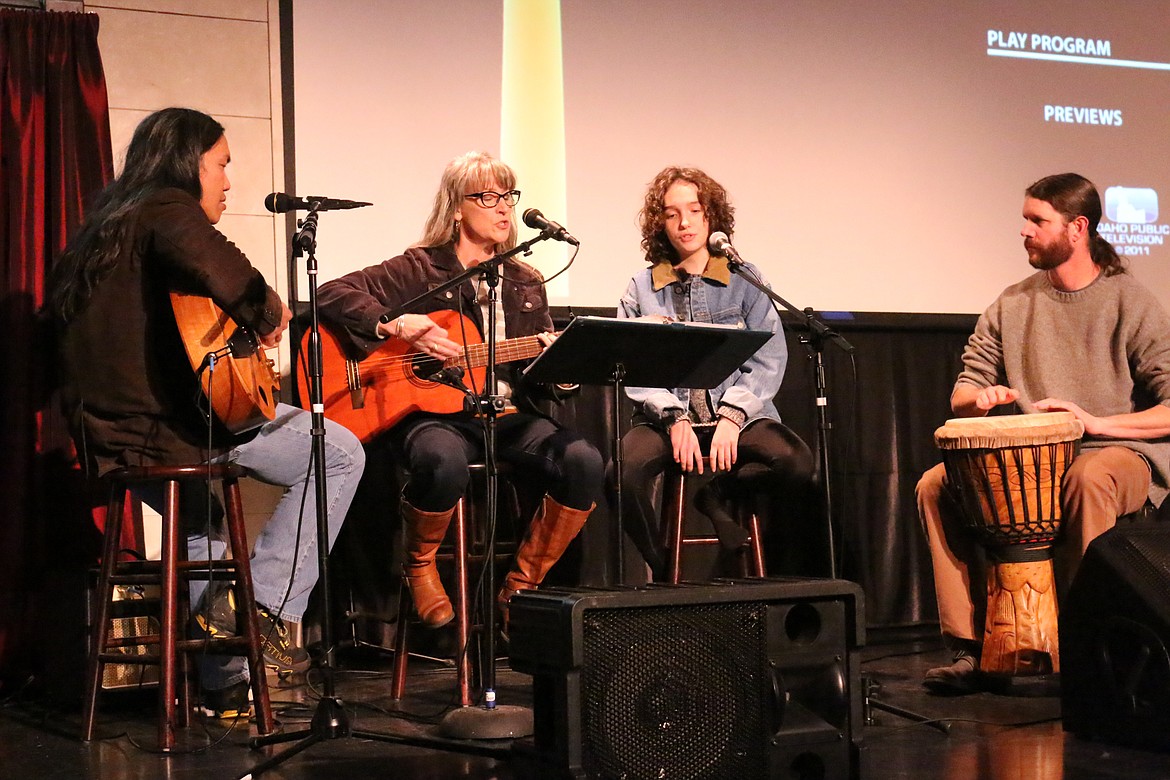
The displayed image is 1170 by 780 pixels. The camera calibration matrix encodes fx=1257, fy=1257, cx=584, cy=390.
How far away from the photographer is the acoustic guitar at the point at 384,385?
12.9 feet

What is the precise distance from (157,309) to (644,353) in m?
1.26

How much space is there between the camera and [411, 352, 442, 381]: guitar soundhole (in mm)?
3926

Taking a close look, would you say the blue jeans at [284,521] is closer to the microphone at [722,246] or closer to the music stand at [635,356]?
the music stand at [635,356]

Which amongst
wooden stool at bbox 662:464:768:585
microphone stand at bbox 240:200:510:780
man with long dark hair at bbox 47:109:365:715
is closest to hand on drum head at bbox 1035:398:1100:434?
wooden stool at bbox 662:464:768:585

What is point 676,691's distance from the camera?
240 cm

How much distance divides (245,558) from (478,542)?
0.93 m

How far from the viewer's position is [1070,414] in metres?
3.77

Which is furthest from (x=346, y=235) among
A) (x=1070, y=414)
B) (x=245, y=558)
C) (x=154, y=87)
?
(x=1070, y=414)

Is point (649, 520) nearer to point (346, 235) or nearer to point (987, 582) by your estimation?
point (987, 582)

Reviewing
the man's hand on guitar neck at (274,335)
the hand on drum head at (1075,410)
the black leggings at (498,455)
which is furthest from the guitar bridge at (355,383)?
the hand on drum head at (1075,410)

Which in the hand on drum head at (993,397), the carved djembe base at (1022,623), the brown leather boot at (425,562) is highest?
the hand on drum head at (993,397)

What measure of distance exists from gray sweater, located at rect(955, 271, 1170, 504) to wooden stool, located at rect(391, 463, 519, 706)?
1695mm

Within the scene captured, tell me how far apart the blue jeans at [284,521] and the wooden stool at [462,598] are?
13.1 inches

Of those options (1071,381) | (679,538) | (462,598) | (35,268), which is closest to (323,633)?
(462,598)
